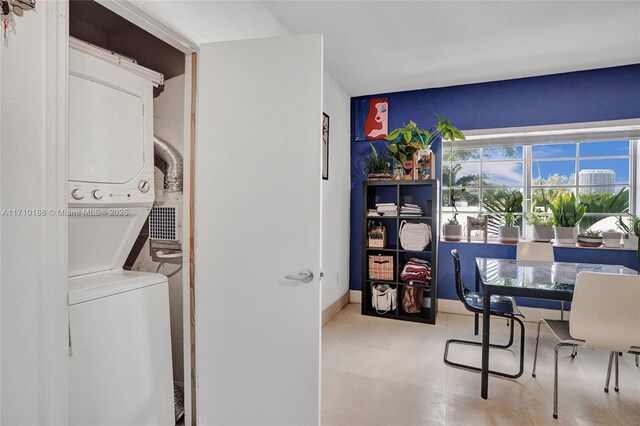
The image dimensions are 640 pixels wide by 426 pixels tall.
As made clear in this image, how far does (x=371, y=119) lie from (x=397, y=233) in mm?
1445

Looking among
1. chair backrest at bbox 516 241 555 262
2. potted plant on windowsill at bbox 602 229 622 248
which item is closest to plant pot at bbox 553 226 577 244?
potted plant on windowsill at bbox 602 229 622 248

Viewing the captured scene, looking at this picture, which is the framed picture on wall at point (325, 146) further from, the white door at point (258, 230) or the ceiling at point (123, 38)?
the white door at point (258, 230)

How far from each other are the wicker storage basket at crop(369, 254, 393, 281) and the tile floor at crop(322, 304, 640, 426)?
2.36 ft

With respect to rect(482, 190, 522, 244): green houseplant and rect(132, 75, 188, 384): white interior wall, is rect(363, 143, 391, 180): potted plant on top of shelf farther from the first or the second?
rect(132, 75, 188, 384): white interior wall

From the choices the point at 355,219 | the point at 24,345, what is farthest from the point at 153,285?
the point at 355,219

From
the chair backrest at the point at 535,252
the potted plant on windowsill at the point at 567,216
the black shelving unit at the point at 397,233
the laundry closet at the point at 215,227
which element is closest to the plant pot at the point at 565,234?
the potted plant on windowsill at the point at 567,216

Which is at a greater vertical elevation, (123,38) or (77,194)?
(123,38)

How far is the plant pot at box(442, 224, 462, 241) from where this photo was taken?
12.5ft

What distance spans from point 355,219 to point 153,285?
2.86 metres

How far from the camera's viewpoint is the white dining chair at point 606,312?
1.79m

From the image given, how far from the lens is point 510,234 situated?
11.9ft

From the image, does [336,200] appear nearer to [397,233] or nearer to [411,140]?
[397,233]

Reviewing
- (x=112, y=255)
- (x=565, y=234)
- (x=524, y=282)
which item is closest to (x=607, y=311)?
(x=524, y=282)

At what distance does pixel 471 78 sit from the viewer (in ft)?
11.7
